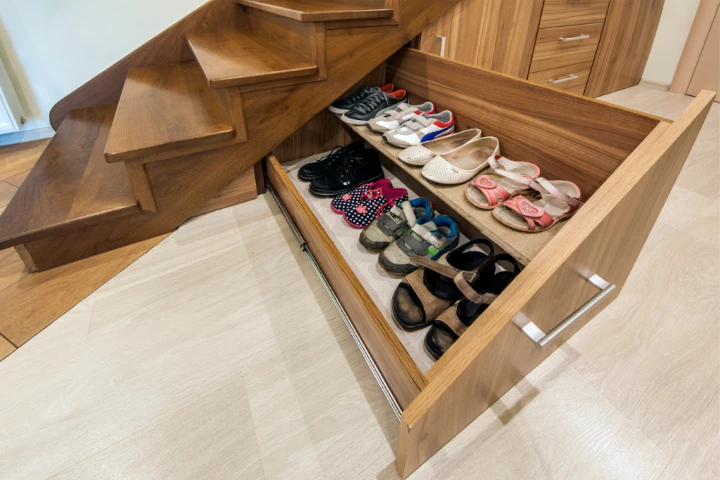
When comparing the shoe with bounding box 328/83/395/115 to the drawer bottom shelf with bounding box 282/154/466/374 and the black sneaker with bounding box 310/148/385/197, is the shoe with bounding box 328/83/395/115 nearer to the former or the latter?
the black sneaker with bounding box 310/148/385/197

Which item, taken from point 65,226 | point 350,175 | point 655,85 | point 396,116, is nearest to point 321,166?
point 350,175

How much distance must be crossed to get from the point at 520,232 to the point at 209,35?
136 centimetres

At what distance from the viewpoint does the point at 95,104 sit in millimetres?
1545

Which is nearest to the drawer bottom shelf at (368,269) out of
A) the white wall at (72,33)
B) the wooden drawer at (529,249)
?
the wooden drawer at (529,249)

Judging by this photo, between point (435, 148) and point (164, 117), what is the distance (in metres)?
0.80

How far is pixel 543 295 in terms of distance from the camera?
1.99 feet

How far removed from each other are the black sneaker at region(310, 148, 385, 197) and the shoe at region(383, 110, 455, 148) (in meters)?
0.21

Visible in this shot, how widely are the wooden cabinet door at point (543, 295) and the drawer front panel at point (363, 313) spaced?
0.06m

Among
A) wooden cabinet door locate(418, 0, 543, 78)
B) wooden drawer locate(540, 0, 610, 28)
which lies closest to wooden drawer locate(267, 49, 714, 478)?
wooden cabinet door locate(418, 0, 543, 78)

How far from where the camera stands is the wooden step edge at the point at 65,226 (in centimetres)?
94

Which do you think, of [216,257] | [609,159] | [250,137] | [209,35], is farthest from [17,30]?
[609,159]

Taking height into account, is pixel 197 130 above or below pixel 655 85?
above

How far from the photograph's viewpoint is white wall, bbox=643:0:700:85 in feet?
7.32

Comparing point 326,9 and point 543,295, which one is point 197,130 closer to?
point 326,9
